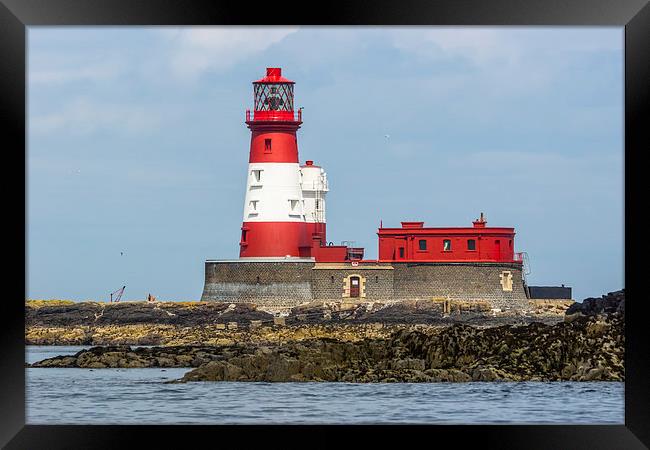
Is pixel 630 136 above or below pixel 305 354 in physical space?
above

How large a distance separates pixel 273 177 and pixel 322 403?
720 inches

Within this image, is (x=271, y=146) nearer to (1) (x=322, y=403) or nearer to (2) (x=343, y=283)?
(2) (x=343, y=283)

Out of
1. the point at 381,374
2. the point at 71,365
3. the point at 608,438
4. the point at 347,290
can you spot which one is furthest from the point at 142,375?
the point at 347,290

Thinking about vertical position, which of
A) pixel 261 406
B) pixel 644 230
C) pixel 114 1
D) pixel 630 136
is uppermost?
pixel 114 1

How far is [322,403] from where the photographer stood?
45.5 ft

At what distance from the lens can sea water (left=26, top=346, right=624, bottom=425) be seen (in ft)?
40.6

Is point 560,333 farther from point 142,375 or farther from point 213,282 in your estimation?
point 213,282

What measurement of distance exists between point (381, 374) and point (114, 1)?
1028 cm

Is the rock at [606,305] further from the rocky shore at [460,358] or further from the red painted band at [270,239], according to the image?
the red painted band at [270,239]

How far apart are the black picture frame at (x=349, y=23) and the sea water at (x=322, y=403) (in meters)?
5.06

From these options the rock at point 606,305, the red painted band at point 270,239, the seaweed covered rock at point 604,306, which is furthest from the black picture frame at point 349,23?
the red painted band at point 270,239

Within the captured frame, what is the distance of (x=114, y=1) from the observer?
6414 mm

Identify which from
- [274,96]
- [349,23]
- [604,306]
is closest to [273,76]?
[274,96]

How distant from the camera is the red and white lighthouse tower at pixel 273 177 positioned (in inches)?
1253
